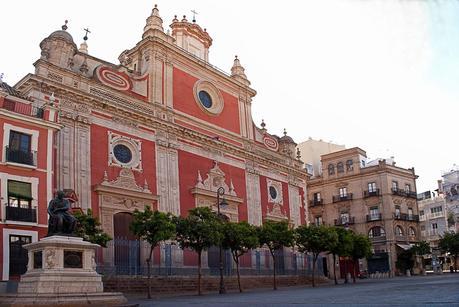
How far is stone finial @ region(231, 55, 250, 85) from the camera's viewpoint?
124 feet

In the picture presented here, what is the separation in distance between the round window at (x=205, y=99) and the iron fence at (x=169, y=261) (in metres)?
9.64

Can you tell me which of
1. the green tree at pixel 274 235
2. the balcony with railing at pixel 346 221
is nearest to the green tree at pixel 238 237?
the green tree at pixel 274 235

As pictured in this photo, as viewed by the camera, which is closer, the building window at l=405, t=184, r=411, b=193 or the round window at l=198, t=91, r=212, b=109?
the round window at l=198, t=91, r=212, b=109

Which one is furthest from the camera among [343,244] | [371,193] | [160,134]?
[371,193]

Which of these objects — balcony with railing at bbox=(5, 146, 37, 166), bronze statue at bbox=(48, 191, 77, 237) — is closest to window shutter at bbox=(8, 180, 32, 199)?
balcony with railing at bbox=(5, 146, 37, 166)

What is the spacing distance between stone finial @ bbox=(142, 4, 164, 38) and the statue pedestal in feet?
64.5

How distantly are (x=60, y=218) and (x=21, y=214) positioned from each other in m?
7.12

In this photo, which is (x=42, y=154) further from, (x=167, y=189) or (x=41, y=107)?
(x=167, y=189)

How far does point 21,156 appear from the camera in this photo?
20.5 m

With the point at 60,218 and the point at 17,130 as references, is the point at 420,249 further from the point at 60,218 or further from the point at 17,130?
the point at 60,218

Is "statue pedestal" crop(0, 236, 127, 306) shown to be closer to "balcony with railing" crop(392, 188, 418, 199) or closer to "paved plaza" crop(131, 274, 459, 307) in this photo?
"paved plaza" crop(131, 274, 459, 307)

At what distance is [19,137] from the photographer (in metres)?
20.8

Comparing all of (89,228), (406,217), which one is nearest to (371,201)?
(406,217)

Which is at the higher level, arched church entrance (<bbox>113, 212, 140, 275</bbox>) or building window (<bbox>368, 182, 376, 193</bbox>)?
building window (<bbox>368, 182, 376, 193</bbox>)
